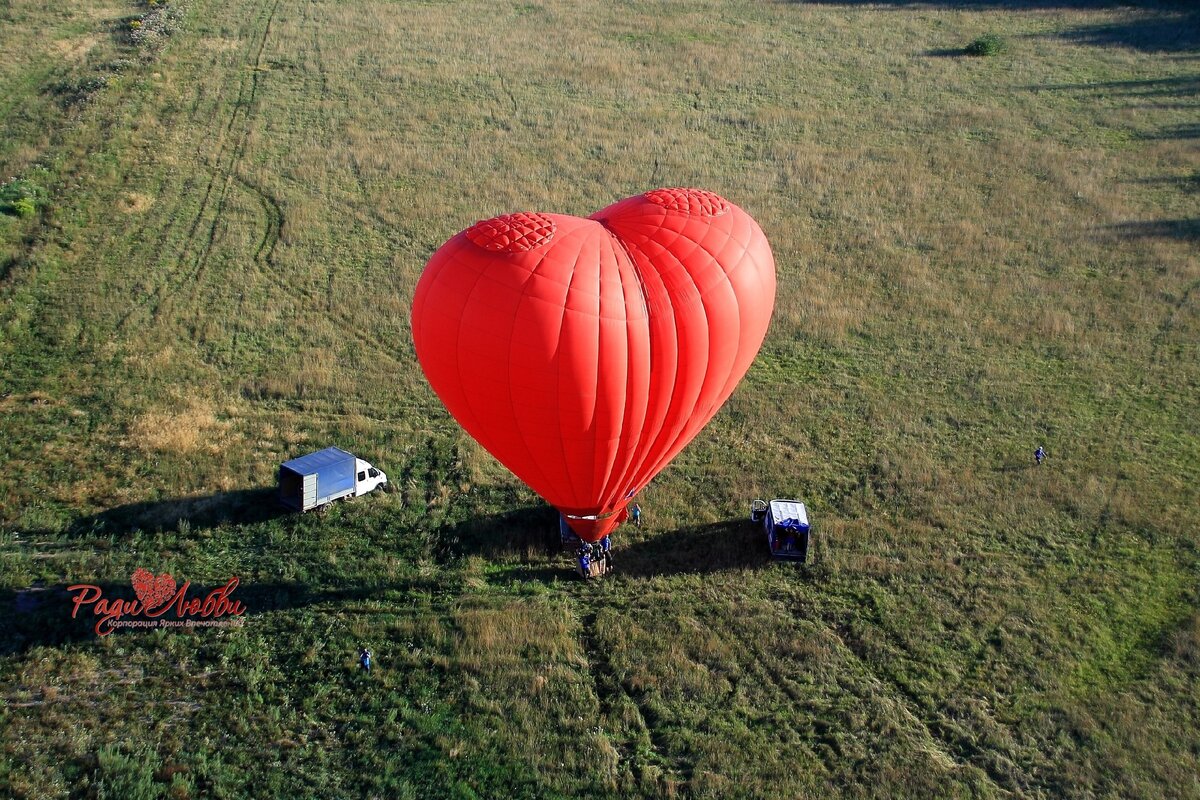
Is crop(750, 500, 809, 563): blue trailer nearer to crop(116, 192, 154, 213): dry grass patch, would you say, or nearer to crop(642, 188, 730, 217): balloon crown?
crop(642, 188, 730, 217): balloon crown

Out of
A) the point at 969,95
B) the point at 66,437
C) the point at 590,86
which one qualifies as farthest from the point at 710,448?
the point at 969,95

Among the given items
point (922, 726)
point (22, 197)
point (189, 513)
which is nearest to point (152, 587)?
point (189, 513)

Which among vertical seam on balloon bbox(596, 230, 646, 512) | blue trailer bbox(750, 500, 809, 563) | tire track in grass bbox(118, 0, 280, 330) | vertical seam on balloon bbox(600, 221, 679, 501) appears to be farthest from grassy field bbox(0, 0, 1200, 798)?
vertical seam on balloon bbox(600, 221, 679, 501)

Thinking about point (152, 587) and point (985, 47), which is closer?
point (152, 587)

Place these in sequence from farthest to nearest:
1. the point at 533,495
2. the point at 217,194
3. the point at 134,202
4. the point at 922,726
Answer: the point at 217,194, the point at 134,202, the point at 533,495, the point at 922,726

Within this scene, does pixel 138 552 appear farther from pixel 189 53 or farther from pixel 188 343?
pixel 189 53

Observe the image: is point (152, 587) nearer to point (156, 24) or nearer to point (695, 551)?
point (695, 551)
